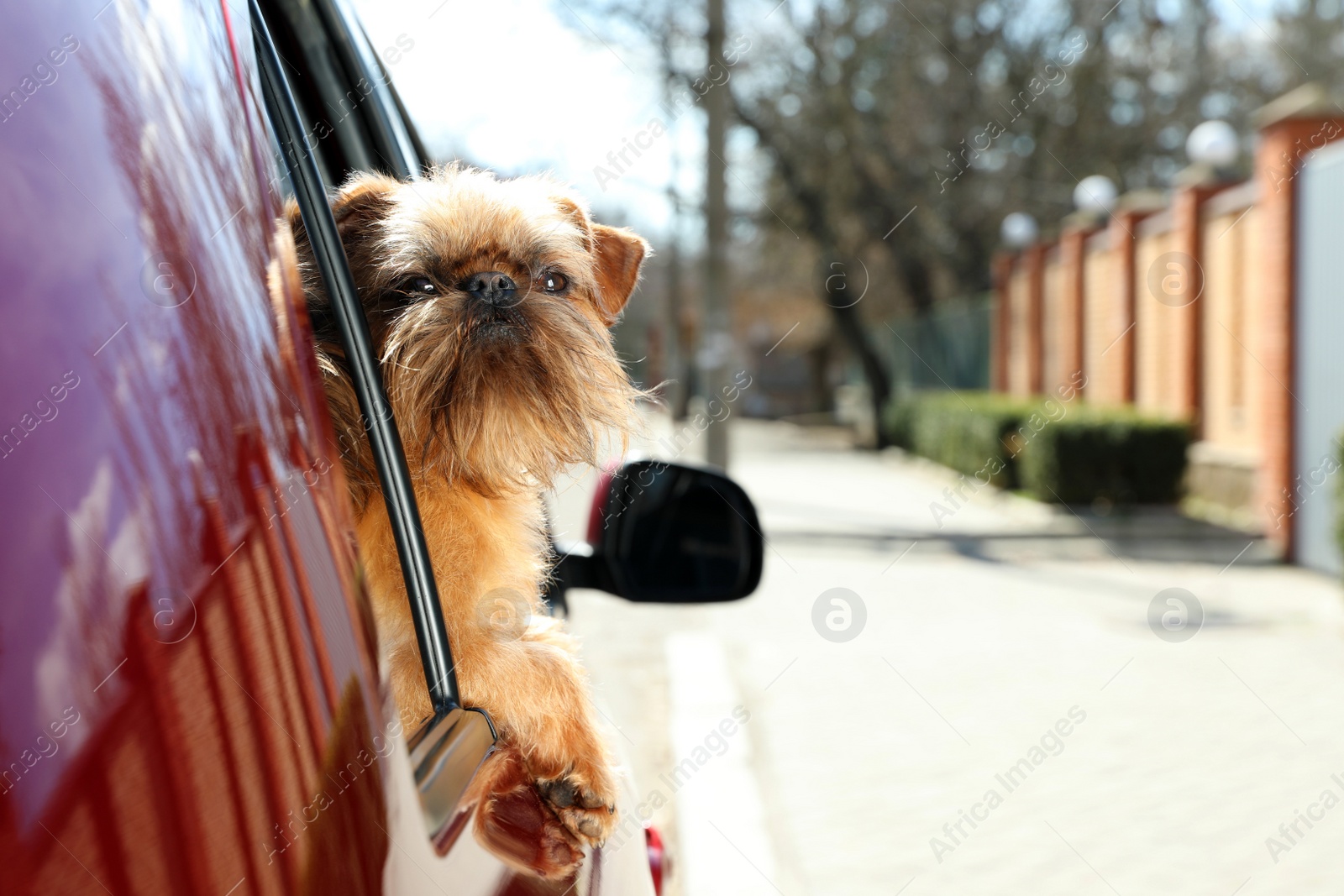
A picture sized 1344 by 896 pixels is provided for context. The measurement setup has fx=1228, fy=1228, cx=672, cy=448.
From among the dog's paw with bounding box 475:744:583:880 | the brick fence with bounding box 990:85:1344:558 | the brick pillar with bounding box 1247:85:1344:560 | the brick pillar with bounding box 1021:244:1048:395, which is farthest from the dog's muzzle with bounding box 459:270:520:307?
the brick pillar with bounding box 1021:244:1048:395

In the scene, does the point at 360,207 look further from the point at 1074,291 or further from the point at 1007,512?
the point at 1074,291

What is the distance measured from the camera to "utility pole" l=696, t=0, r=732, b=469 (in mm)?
10836

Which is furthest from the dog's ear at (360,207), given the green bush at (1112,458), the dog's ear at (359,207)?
the green bush at (1112,458)

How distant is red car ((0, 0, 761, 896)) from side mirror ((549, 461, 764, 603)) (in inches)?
52.8

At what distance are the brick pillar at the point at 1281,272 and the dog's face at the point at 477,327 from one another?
12622 mm

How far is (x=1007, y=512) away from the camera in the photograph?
17266mm

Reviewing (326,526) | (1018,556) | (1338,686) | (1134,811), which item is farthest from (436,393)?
(1018,556)

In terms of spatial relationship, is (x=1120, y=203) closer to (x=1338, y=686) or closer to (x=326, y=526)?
(x=1338, y=686)

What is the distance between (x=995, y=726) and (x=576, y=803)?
625 centimetres

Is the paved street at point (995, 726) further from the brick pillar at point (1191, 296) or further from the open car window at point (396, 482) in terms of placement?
the brick pillar at point (1191, 296)

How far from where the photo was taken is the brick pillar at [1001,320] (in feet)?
90.9

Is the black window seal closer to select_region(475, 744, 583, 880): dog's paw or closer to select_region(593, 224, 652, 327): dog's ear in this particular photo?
select_region(475, 744, 583, 880): dog's paw

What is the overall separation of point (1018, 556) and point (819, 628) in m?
4.49

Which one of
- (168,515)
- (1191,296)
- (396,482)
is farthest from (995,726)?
(1191,296)
